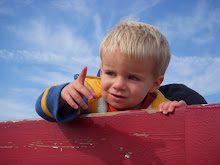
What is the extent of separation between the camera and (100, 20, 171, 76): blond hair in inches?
58.2

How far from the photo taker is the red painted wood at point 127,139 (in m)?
0.97

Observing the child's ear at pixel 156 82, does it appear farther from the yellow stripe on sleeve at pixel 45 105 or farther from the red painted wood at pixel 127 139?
the yellow stripe on sleeve at pixel 45 105

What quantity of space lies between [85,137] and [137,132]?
27cm

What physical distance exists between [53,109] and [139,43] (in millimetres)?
684

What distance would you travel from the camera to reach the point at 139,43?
153 centimetres

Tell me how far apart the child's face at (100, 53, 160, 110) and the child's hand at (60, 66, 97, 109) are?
30cm

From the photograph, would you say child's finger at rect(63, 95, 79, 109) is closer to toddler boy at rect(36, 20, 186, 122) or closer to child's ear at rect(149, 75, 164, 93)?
toddler boy at rect(36, 20, 186, 122)

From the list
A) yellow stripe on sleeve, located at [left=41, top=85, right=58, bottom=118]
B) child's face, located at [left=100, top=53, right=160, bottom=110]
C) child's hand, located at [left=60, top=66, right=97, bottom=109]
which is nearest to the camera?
child's hand, located at [left=60, top=66, right=97, bottom=109]

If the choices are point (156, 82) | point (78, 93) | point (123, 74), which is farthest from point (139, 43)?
point (78, 93)

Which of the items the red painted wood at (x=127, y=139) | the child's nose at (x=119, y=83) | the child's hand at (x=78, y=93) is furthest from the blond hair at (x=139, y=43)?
the red painted wood at (x=127, y=139)

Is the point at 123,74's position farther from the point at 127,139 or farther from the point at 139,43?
the point at 127,139

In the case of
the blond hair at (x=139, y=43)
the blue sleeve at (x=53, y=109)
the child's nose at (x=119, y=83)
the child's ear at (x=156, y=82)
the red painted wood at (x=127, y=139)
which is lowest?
the red painted wood at (x=127, y=139)

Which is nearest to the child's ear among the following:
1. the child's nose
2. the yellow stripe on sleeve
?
the child's nose

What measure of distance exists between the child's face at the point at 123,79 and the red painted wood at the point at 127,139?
36 cm
